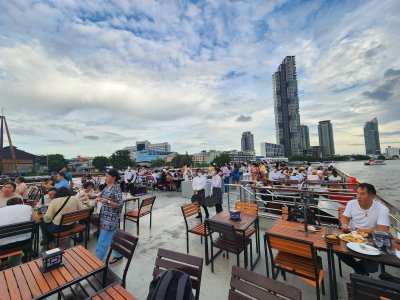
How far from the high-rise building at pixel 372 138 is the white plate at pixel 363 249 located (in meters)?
151

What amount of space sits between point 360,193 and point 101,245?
4.54m

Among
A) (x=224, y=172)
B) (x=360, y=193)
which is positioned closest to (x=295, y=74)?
(x=224, y=172)

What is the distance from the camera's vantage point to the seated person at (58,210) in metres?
3.67

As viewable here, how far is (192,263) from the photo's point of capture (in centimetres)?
198

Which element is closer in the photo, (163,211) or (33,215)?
(33,215)

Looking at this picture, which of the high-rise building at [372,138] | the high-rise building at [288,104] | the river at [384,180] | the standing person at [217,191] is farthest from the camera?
the high-rise building at [372,138]

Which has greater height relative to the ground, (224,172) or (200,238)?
(224,172)

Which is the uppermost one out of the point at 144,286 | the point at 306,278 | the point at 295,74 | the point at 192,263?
the point at 295,74

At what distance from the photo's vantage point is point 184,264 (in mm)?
2037

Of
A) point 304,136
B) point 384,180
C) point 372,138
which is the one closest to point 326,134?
point 372,138

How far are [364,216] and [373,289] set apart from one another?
79.6 inches

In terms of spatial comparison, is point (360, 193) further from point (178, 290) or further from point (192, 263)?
point (178, 290)

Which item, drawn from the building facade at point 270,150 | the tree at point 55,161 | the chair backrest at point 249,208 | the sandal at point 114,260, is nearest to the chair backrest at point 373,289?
the chair backrest at point 249,208

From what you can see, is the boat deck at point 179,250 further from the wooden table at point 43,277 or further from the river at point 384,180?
the river at point 384,180
